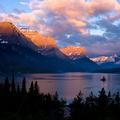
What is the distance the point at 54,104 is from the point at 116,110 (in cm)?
2344

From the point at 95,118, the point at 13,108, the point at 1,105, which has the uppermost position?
the point at 1,105

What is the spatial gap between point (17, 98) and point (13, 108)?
9329 millimetres

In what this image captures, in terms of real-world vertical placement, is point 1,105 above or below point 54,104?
above

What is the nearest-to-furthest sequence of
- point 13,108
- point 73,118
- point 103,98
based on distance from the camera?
1. point 73,118
2. point 103,98
3. point 13,108

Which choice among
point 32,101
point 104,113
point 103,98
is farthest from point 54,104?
point 104,113

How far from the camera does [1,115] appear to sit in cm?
4159

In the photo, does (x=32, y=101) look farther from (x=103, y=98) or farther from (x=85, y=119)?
(x=85, y=119)

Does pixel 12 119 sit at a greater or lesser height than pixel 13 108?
greater

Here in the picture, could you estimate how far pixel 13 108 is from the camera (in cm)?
7012

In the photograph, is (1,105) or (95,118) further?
(1,105)

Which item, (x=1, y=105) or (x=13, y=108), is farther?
(x=13, y=108)

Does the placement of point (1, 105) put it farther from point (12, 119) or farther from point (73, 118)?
point (73, 118)

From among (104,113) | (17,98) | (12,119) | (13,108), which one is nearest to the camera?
(12,119)

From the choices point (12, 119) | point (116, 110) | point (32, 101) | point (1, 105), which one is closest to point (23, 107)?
point (32, 101)
